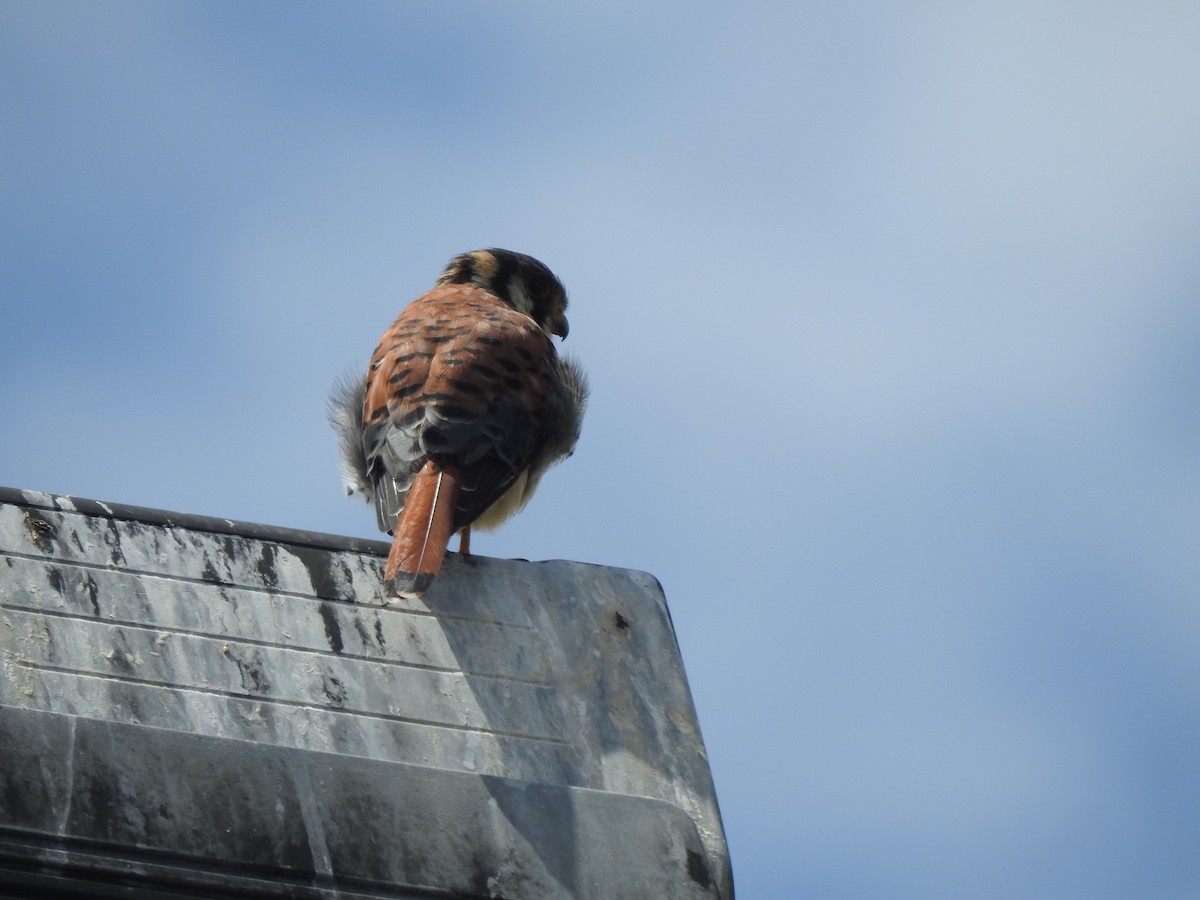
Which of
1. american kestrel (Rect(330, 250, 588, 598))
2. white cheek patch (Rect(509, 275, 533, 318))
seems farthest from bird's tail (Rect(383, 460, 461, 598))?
white cheek patch (Rect(509, 275, 533, 318))

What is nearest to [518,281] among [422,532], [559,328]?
[559,328]

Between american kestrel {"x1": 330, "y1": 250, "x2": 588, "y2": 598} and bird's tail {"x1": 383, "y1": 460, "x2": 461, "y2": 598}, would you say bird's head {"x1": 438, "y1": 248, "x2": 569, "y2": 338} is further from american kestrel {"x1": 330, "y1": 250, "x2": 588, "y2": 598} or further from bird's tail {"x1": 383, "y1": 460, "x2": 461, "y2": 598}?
bird's tail {"x1": 383, "y1": 460, "x2": 461, "y2": 598}

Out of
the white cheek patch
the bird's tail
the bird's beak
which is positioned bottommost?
the bird's tail

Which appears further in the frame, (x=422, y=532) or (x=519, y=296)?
(x=519, y=296)

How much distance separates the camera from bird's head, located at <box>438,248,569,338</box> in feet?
20.0

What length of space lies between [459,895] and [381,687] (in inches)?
23.7

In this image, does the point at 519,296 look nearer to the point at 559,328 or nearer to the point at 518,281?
the point at 518,281

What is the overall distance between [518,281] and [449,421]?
1.76m

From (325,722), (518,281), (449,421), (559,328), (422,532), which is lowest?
(325,722)

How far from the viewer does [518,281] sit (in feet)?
20.2

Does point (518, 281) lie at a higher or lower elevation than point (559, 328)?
higher

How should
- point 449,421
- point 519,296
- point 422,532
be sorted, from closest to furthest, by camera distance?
1. point 422,532
2. point 449,421
3. point 519,296

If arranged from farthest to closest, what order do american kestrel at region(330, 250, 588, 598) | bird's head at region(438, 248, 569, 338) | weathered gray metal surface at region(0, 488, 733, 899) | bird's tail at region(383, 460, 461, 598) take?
bird's head at region(438, 248, 569, 338), american kestrel at region(330, 250, 588, 598), bird's tail at region(383, 460, 461, 598), weathered gray metal surface at region(0, 488, 733, 899)

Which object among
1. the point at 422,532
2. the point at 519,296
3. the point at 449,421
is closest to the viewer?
the point at 422,532
